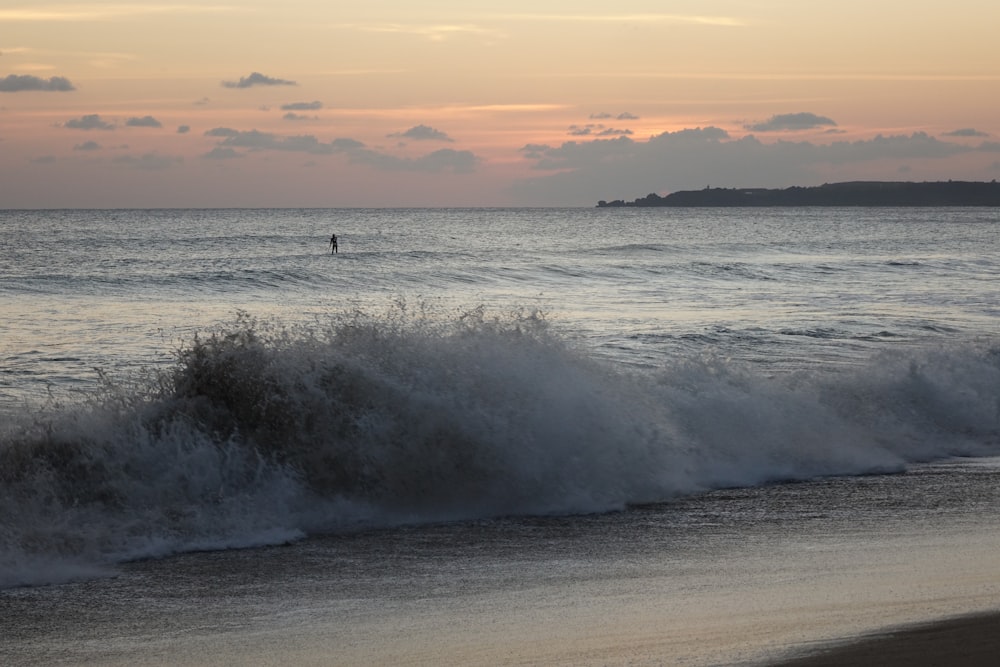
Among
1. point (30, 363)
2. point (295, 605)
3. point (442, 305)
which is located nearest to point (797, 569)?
point (295, 605)

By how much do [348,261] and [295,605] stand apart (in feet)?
141

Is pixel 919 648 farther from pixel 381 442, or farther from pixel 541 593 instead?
pixel 381 442

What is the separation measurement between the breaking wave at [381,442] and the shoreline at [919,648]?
157 inches

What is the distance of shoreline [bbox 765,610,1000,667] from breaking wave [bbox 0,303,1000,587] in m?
3.98

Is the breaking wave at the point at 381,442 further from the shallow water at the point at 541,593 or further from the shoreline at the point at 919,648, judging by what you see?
the shoreline at the point at 919,648

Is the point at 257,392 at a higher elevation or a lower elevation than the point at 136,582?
higher

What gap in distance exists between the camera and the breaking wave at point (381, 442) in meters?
8.71

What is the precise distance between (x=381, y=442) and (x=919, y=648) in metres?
5.39

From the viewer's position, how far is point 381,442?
10.2 metres

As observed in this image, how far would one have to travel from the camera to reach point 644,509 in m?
9.95

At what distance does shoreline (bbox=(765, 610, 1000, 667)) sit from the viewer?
19.0ft

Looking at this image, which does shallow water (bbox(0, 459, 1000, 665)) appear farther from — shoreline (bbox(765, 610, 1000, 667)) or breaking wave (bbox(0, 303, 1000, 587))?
breaking wave (bbox(0, 303, 1000, 587))

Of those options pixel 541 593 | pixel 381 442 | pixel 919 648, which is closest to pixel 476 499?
pixel 381 442

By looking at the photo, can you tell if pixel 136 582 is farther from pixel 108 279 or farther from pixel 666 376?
pixel 108 279
